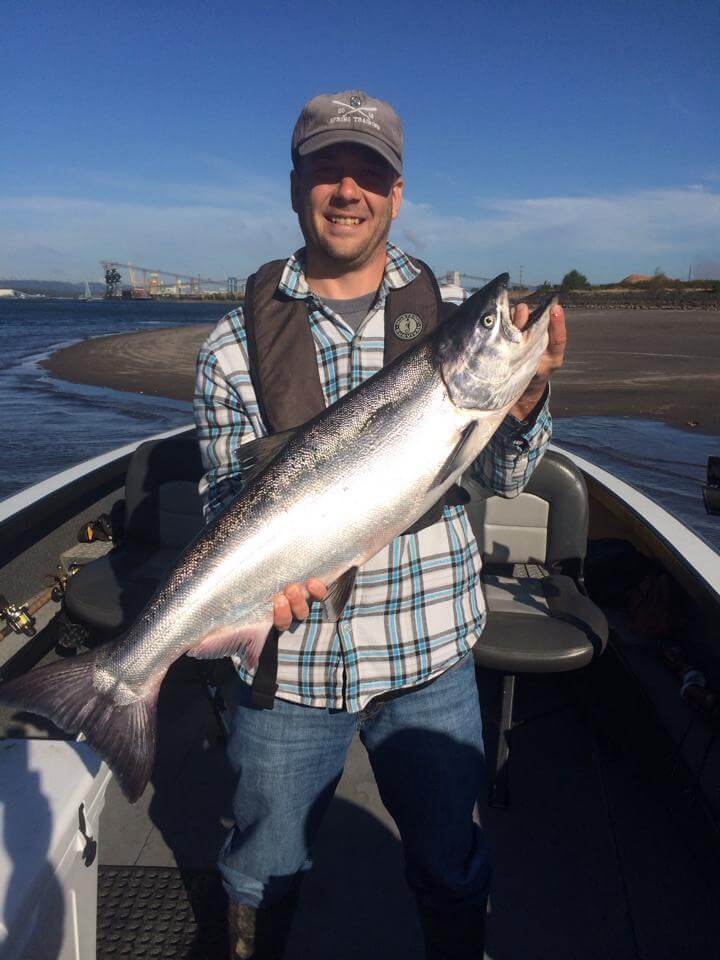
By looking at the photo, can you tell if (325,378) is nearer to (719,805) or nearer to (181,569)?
(181,569)

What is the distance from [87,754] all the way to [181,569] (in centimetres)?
66

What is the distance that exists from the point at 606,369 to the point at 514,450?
2578 centimetres

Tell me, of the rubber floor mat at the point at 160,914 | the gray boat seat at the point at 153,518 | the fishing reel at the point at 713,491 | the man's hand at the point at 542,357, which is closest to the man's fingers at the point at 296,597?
the man's hand at the point at 542,357

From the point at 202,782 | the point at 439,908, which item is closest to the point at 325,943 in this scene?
the point at 439,908

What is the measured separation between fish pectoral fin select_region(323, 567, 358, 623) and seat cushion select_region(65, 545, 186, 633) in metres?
2.22

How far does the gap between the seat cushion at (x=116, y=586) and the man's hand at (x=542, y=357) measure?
277cm

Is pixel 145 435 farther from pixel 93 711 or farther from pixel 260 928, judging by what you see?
pixel 260 928

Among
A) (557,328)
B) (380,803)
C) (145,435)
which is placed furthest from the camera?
(145,435)

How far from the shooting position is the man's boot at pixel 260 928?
7.83ft

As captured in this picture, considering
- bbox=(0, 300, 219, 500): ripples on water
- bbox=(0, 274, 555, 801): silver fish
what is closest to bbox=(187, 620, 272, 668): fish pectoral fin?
bbox=(0, 274, 555, 801): silver fish

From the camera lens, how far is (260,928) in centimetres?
240

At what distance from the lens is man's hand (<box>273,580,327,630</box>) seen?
7.09ft

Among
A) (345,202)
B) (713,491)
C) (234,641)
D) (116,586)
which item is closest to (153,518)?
(116,586)

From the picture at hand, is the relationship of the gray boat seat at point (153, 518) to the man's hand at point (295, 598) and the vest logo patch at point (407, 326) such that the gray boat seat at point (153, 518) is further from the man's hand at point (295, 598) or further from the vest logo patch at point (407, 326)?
the vest logo patch at point (407, 326)
